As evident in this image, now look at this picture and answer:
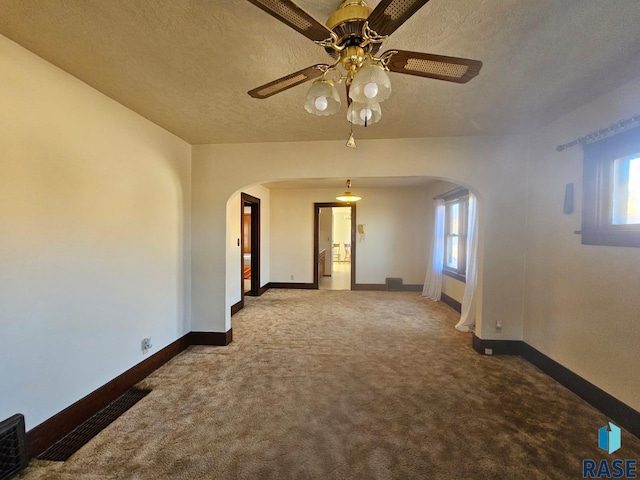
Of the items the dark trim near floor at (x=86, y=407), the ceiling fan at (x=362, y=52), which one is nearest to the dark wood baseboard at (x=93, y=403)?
the dark trim near floor at (x=86, y=407)

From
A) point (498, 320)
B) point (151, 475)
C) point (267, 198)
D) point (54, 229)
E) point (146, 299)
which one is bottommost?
point (151, 475)

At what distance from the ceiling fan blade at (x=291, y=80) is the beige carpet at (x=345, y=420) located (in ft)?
6.88

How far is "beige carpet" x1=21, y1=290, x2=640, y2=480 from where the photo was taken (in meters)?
1.61

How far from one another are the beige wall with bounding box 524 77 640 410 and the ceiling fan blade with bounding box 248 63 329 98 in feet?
7.28

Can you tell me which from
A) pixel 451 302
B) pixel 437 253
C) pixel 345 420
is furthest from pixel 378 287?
pixel 345 420

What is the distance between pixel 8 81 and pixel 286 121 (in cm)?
181

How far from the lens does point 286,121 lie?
265 centimetres

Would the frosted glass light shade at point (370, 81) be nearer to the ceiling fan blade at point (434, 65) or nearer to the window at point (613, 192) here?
the ceiling fan blade at point (434, 65)

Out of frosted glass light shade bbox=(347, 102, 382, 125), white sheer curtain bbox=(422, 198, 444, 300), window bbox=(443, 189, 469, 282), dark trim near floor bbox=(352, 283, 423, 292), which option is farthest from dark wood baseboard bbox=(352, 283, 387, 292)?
frosted glass light shade bbox=(347, 102, 382, 125)

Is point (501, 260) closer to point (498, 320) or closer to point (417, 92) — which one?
point (498, 320)

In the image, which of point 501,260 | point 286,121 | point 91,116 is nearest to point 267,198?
point 286,121

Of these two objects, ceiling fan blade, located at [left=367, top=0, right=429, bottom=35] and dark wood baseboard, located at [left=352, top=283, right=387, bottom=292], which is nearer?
ceiling fan blade, located at [left=367, top=0, right=429, bottom=35]

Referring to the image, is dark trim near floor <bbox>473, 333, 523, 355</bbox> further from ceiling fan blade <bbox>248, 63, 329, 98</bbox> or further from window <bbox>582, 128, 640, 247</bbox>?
ceiling fan blade <bbox>248, 63, 329, 98</bbox>

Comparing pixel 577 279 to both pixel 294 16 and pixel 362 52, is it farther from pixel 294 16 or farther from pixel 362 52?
pixel 294 16
